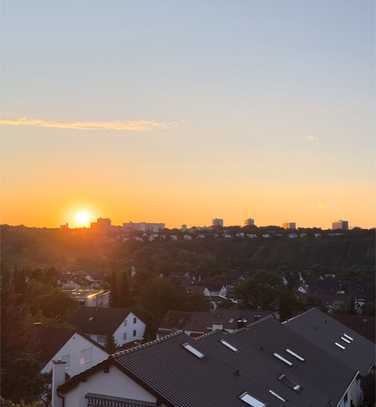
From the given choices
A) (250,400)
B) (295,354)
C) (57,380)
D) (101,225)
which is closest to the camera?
(250,400)

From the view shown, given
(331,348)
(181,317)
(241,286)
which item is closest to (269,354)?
(331,348)

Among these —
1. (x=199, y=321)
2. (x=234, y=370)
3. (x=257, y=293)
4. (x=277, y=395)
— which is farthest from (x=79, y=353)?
(x=257, y=293)

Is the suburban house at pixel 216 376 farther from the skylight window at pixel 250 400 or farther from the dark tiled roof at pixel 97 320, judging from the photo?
the dark tiled roof at pixel 97 320

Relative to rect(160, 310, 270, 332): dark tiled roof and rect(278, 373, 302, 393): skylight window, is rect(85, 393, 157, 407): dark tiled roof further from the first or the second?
rect(160, 310, 270, 332): dark tiled roof

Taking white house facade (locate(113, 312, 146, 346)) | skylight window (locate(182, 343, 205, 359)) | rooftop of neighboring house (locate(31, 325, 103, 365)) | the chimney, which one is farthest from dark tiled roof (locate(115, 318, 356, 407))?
white house facade (locate(113, 312, 146, 346))

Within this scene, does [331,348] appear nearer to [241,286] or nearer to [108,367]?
[108,367]

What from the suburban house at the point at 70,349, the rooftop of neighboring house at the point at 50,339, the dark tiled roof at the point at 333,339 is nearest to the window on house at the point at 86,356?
the suburban house at the point at 70,349

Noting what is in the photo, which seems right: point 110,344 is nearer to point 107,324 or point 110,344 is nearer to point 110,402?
point 107,324
